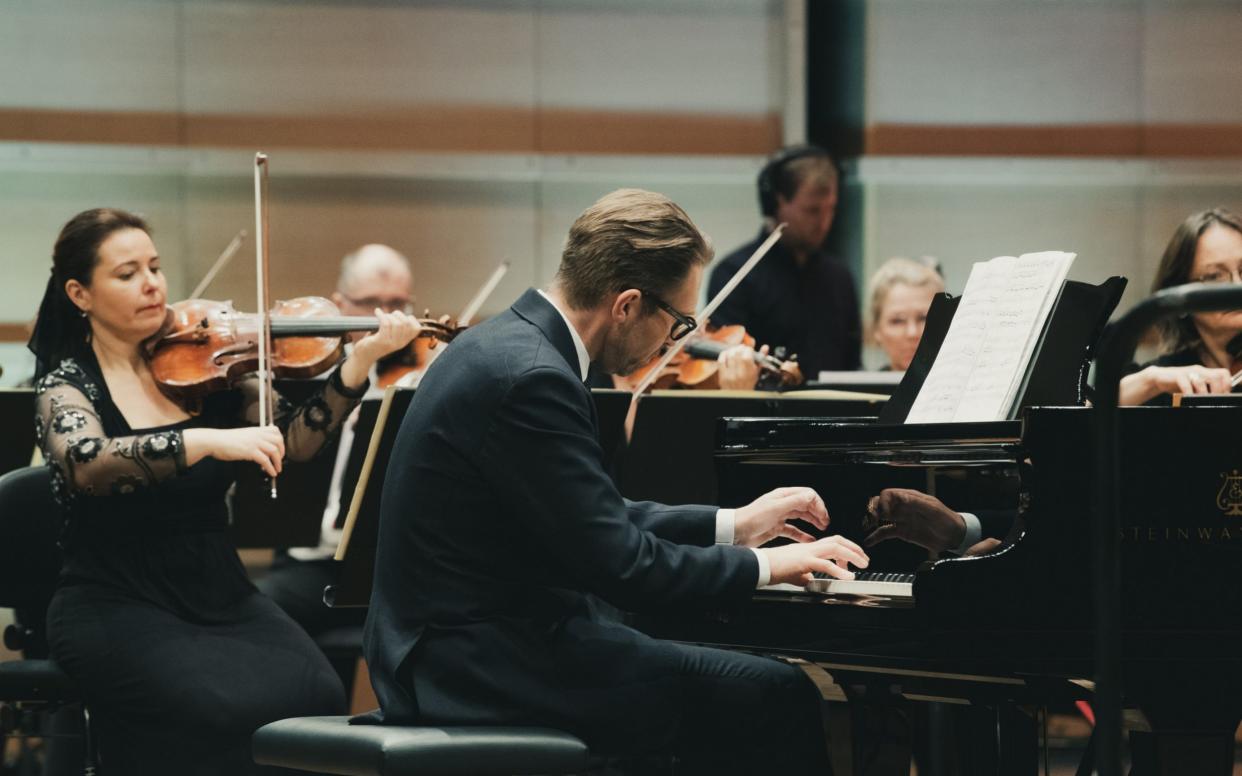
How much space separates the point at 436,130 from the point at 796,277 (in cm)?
147

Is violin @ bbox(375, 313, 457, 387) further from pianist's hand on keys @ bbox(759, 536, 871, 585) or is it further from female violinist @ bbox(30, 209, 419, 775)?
pianist's hand on keys @ bbox(759, 536, 871, 585)

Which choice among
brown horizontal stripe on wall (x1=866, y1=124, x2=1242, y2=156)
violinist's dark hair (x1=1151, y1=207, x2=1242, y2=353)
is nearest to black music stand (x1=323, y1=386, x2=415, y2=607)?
violinist's dark hair (x1=1151, y1=207, x2=1242, y2=353)

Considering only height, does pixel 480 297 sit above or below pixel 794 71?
below

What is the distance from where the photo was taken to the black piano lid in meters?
1.99

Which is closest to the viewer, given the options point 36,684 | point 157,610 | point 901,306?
point 36,684

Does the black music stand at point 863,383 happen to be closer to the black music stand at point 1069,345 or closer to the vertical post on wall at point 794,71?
the black music stand at point 1069,345

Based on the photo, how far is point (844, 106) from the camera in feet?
17.6

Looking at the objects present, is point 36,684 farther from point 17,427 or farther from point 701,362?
point 701,362

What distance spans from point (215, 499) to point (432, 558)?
1.06m

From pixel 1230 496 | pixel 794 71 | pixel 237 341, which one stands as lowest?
pixel 1230 496

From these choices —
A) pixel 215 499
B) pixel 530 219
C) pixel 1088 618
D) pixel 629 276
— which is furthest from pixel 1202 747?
pixel 530 219

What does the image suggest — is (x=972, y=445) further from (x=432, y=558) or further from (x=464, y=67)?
(x=464, y=67)

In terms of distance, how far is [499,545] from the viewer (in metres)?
1.92

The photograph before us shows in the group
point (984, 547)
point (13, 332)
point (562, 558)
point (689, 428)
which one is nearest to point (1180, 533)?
point (984, 547)
